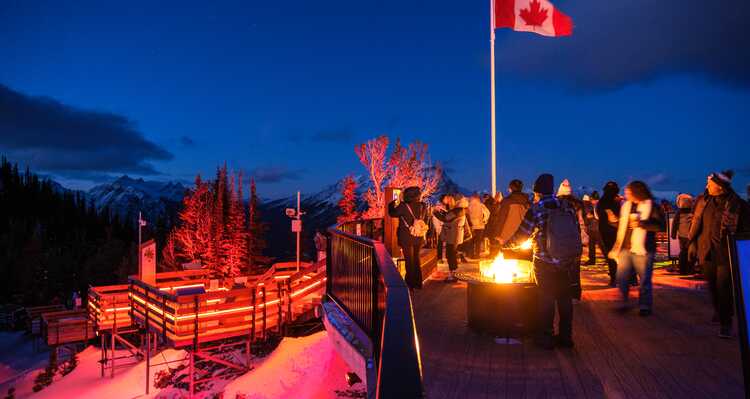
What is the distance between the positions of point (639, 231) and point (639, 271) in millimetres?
548

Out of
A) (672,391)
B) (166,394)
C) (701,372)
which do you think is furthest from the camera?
(166,394)

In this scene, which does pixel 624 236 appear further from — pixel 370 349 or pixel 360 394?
pixel 360 394

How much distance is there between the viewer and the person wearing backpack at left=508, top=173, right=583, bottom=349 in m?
5.38

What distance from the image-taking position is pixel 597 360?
523cm

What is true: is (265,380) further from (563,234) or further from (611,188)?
(563,234)

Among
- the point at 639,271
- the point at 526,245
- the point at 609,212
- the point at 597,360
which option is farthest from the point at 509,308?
the point at 609,212

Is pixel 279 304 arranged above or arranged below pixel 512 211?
below

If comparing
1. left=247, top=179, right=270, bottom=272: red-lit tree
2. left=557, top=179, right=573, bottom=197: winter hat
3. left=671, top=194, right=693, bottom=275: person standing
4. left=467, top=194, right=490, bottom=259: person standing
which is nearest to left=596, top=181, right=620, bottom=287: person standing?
left=557, top=179, right=573, bottom=197: winter hat

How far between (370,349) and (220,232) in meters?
60.1

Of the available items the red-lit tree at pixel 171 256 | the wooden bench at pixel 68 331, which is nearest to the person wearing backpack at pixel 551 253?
the wooden bench at pixel 68 331

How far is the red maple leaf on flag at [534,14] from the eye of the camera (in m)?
16.3

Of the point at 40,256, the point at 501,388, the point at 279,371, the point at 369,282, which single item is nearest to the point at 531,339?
the point at 501,388

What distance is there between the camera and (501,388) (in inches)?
177

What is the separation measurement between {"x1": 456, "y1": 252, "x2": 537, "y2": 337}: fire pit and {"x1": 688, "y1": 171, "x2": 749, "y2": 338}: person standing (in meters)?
2.05
